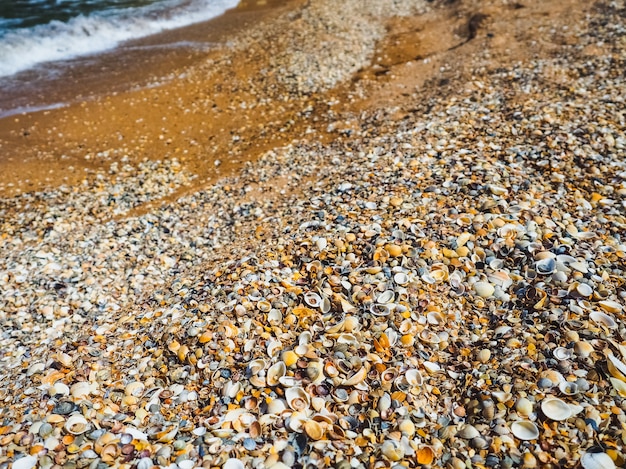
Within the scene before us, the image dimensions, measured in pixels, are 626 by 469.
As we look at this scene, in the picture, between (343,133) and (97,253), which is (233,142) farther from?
(97,253)

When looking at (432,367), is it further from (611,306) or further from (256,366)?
(611,306)

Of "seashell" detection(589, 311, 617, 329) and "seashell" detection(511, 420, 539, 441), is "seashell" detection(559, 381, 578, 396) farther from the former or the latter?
"seashell" detection(589, 311, 617, 329)

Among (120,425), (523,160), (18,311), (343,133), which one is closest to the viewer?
(120,425)

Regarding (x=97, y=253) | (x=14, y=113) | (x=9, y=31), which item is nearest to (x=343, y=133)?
(x=97, y=253)

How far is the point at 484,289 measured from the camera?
189 inches

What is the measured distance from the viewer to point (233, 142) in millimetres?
10406

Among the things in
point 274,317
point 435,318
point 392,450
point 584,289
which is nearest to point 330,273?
point 274,317

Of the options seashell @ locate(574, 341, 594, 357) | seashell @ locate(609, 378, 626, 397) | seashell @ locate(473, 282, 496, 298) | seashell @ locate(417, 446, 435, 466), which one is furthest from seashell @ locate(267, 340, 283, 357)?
seashell @ locate(609, 378, 626, 397)

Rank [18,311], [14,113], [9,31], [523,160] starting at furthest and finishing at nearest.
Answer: [9,31], [14,113], [523,160], [18,311]

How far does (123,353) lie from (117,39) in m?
17.1

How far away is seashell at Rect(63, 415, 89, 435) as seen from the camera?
3.76 metres

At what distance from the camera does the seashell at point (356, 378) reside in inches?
156

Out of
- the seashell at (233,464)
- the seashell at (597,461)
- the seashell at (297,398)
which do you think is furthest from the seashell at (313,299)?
the seashell at (597,461)

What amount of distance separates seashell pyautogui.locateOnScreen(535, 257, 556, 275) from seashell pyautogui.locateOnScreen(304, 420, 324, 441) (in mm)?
3102
